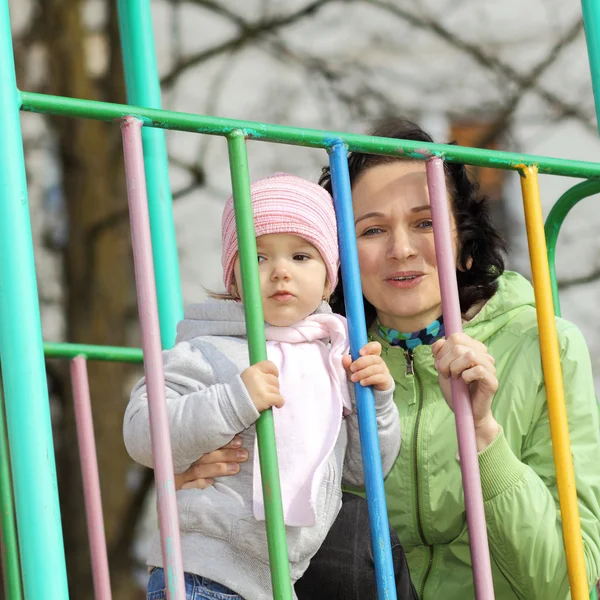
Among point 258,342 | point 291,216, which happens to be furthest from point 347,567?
point 291,216

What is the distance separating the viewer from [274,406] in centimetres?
184

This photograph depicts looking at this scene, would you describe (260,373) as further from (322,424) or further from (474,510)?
(474,510)

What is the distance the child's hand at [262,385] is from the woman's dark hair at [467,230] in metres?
0.78

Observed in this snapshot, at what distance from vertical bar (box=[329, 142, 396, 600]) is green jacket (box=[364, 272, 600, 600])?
289 millimetres

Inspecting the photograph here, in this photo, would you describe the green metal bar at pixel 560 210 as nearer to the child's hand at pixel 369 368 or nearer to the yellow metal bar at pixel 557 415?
the yellow metal bar at pixel 557 415

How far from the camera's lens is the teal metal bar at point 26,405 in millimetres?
1595

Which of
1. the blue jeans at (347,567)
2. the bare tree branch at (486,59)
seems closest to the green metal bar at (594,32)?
the blue jeans at (347,567)

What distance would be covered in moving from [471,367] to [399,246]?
1.58ft

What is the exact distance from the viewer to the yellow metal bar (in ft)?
6.50

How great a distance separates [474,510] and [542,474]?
38 cm

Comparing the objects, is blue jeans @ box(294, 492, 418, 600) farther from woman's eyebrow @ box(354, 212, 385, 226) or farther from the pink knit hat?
woman's eyebrow @ box(354, 212, 385, 226)

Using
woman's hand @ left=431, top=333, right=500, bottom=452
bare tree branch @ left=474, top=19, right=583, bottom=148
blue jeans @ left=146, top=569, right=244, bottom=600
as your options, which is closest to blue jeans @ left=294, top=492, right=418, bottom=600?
blue jeans @ left=146, top=569, right=244, bottom=600

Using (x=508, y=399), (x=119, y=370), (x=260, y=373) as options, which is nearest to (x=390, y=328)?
(x=508, y=399)

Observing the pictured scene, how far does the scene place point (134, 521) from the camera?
595 centimetres
